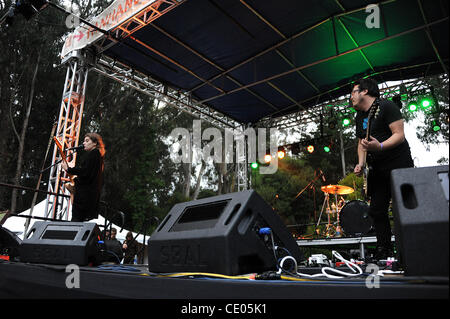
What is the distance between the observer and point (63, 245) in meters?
2.02

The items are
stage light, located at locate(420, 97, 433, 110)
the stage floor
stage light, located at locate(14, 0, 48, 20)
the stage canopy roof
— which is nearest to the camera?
the stage floor

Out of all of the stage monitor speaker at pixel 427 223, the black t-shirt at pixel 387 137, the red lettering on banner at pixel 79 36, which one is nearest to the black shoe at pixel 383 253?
the black t-shirt at pixel 387 137

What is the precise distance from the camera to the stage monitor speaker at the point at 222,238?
3.92 ft

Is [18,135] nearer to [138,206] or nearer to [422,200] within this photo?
[138,206]

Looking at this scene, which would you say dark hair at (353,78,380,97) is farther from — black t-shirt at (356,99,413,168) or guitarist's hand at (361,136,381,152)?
guitarist's hand at (361,136,381,152)

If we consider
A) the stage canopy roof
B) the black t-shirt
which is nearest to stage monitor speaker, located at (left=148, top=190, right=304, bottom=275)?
the black t-shirt

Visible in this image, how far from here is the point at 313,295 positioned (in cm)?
81

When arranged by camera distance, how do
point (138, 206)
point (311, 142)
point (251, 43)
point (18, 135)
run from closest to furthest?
point (251, 43) < point (311, 142) < point (18, 135) < point (138, 206)

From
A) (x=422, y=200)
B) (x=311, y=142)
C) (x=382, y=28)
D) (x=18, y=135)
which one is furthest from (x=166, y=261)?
(x=18, y=135)

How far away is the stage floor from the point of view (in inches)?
28.5

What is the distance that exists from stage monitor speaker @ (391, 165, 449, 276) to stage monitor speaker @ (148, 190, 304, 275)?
59cm

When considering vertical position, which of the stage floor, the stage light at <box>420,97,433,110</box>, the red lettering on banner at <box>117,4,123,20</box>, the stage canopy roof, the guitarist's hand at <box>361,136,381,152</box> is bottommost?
the stage floor

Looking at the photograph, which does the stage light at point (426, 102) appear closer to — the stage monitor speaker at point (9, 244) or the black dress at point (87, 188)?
the black dress at point (87, 188)

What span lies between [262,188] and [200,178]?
6.44 metres
